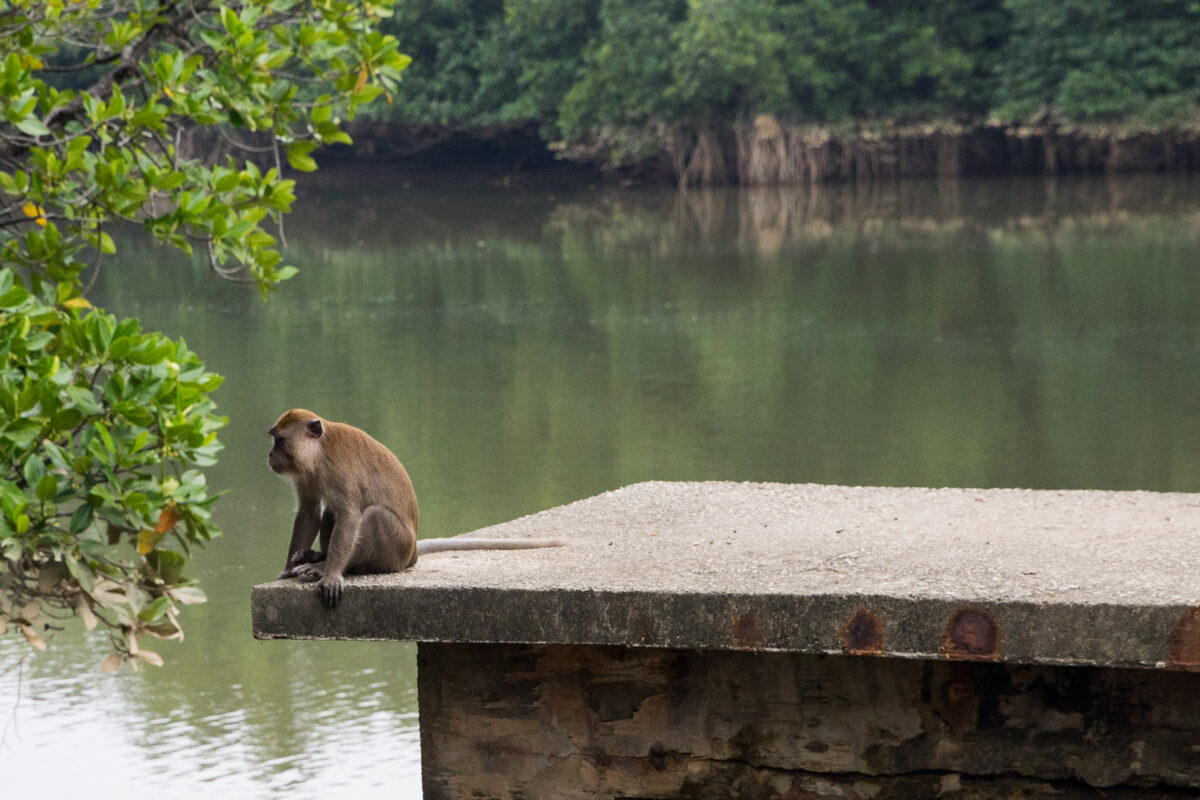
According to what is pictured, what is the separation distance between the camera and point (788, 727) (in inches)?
154

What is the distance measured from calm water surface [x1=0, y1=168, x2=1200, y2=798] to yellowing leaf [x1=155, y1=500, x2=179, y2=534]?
175 cm

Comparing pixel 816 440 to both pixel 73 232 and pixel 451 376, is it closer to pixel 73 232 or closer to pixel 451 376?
pixel 451 376

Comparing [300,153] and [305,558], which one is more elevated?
[300,153]

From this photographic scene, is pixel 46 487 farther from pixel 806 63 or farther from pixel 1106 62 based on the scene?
pixel 806 63

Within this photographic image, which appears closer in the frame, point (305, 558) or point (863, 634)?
point (863, 634)

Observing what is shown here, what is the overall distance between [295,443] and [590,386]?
33.4 ft

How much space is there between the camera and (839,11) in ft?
129

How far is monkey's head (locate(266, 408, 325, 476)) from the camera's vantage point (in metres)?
4.04

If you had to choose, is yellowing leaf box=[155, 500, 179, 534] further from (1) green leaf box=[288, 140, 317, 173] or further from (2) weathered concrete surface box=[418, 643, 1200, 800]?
(1) green leaf box=[288, 140, 317, 173]

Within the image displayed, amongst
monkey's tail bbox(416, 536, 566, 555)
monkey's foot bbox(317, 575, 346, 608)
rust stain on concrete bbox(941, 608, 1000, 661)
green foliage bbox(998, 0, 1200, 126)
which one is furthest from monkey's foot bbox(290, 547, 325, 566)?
green foliage bbox(998, 0, 1200, 126)

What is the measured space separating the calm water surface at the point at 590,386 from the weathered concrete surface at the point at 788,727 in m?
1.83

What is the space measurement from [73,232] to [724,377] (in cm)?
978

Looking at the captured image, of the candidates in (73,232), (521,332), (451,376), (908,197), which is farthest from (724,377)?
(908,197)

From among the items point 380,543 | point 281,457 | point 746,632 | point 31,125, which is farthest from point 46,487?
point 746,632
